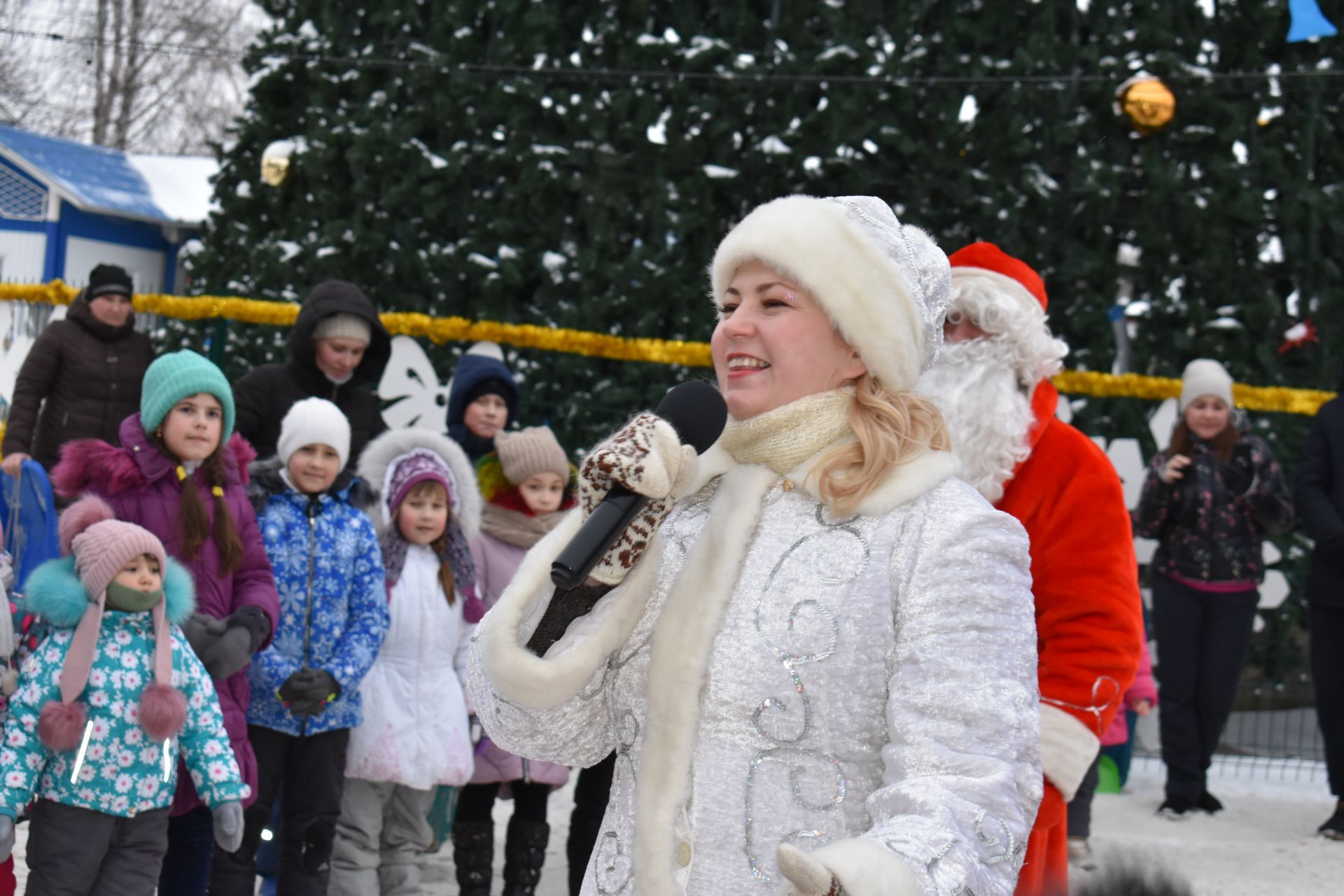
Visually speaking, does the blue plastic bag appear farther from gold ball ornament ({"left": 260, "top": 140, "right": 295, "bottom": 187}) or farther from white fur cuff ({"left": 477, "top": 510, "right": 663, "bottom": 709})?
gold ball ornament ({"left": 260, "top": 140, "right": 295, "bottom": 187})

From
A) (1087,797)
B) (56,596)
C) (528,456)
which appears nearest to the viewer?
(56,596)

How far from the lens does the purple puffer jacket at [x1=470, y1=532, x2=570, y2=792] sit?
5301mm

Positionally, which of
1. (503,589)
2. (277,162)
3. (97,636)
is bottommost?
(97,636)

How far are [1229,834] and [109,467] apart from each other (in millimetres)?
5149

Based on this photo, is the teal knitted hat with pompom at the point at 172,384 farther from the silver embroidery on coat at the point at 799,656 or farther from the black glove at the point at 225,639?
the silver embroidery on coat at the point at 799,656

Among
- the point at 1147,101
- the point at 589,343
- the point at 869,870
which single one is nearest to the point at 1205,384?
the point at 1147,101

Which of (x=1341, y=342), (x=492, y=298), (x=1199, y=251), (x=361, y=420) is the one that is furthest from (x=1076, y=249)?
(x=361, y=420)

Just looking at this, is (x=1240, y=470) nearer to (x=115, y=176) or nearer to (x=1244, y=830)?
(x=1244, y=830)

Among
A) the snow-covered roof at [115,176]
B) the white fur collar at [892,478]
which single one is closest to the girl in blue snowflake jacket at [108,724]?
the white fur collar at [892,478]

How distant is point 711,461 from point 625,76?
21.9 ft

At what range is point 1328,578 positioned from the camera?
694 cm

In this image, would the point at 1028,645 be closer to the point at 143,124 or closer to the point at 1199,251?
the point at 1199,251

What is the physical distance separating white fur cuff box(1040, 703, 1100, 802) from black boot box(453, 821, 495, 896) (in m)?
2.65

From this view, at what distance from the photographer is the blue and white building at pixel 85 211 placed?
20.5 m
